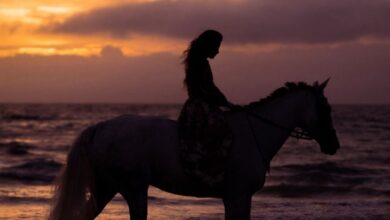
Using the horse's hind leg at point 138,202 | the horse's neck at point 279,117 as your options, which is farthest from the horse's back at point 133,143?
the horse's neck at point 279,117

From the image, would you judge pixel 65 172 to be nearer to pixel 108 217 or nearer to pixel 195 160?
pixel 195 160

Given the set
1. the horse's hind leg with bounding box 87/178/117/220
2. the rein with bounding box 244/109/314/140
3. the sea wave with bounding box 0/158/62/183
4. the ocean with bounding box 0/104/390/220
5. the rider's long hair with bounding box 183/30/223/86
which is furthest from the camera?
the sea wave with bounding box 0/158/62/183

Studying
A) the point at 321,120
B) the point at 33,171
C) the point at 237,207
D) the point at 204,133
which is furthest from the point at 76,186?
the point at 33,171

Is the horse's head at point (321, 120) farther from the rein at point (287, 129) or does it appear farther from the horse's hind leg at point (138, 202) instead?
the horse's hind leg at point (138, 202)

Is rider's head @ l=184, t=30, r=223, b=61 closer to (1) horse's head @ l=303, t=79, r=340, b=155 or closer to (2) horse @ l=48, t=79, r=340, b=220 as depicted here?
(2) horse @ l=48, t=79, r=340, b=220

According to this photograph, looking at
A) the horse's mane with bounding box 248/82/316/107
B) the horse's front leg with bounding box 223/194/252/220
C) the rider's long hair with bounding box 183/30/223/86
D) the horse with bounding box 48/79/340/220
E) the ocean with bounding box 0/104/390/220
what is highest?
the rider's long hair with bounding box 183/30/223/86

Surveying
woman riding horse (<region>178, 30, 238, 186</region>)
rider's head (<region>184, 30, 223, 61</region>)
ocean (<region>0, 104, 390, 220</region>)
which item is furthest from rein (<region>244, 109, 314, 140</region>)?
ocean (<region>0, 104, 390, 220</region>)

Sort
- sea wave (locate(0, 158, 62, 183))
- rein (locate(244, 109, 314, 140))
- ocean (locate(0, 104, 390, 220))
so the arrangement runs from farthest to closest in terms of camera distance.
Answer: sea wave (locate(0, 158, 62, 183)), ocean (locate(0, 104, 390, 220)), rein (locate(244, 109, 314, 140))

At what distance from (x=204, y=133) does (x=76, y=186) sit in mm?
1526

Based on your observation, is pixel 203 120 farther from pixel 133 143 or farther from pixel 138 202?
pixel 138 202

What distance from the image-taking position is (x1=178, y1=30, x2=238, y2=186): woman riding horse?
6.55m

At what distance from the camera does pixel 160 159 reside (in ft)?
21.9

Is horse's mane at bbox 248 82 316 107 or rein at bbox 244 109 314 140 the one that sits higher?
horse's mane at bbox 248 82 316 107

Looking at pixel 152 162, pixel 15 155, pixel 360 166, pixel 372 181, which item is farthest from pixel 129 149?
pixel 15 155
